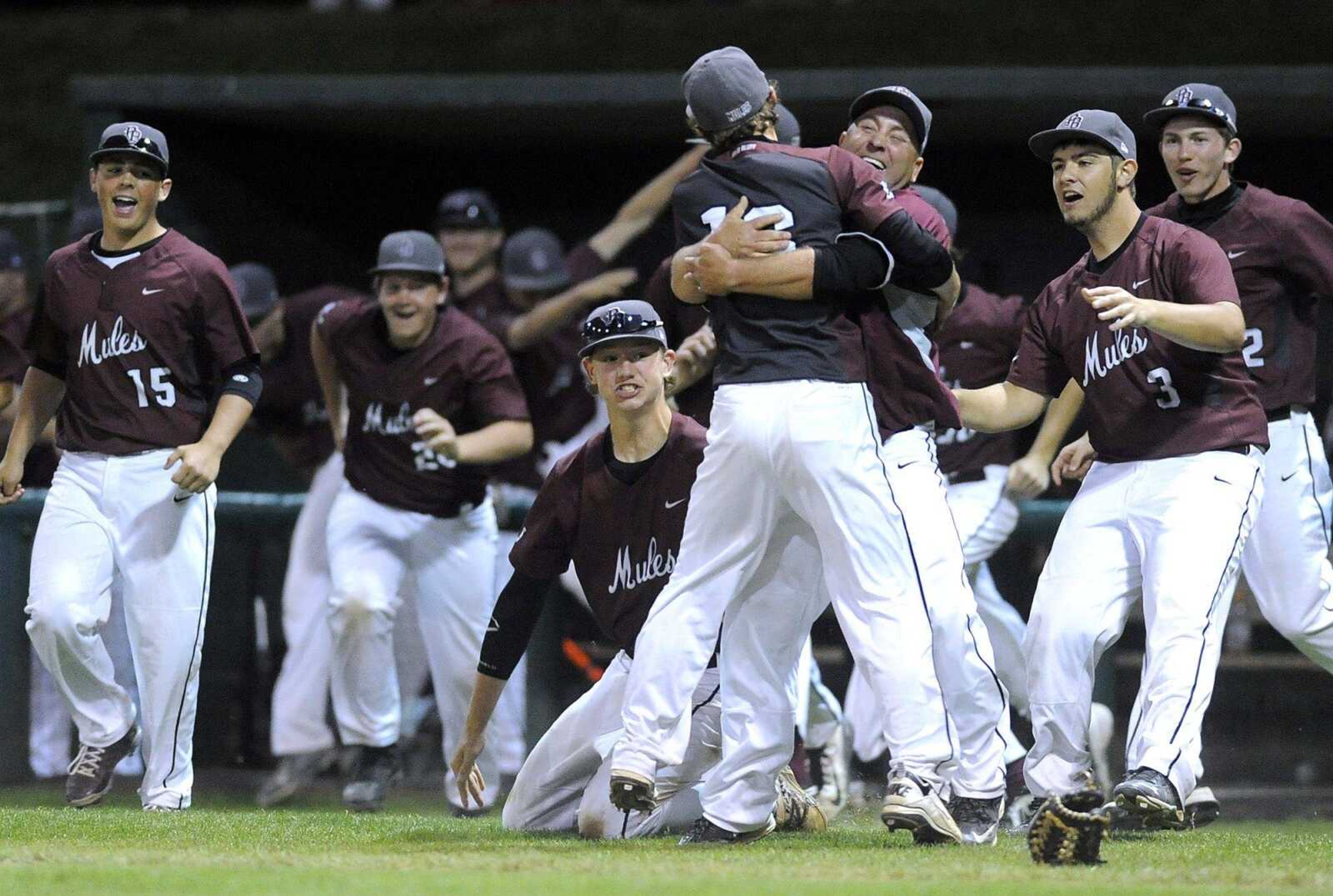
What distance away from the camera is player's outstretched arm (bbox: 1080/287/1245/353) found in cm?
488

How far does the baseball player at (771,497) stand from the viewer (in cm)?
489

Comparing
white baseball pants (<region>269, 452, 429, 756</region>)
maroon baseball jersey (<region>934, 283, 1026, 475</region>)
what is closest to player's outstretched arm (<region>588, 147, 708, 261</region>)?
white baseball pants (<region>269, 452, 429, 756</region>)

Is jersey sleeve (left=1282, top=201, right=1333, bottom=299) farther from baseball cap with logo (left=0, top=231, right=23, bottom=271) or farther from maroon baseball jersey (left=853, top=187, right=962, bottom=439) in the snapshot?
baseball cap with logo (left=0, top=231, right=23, bottom=271)

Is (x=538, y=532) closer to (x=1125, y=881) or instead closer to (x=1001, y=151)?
(x=1125, y=881)

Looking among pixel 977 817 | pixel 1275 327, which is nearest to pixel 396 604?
pixel 977 817

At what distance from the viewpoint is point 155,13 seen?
39.2ft

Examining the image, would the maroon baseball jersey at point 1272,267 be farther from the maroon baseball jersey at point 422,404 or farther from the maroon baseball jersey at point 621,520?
the maroon baseball jersey at point 422,404

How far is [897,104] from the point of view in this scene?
5.87 meters

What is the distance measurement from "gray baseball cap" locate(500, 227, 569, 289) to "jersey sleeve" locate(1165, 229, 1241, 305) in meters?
4.02

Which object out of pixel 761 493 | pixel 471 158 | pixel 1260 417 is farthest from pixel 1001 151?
pixel 761 493

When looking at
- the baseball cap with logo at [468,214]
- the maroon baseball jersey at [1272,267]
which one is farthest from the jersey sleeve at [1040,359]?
the baseball cap with logo at [468,214]

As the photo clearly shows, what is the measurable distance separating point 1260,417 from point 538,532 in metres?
2.04

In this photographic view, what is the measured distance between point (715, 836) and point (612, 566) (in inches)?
36.2

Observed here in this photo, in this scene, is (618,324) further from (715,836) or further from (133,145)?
(133,145)
